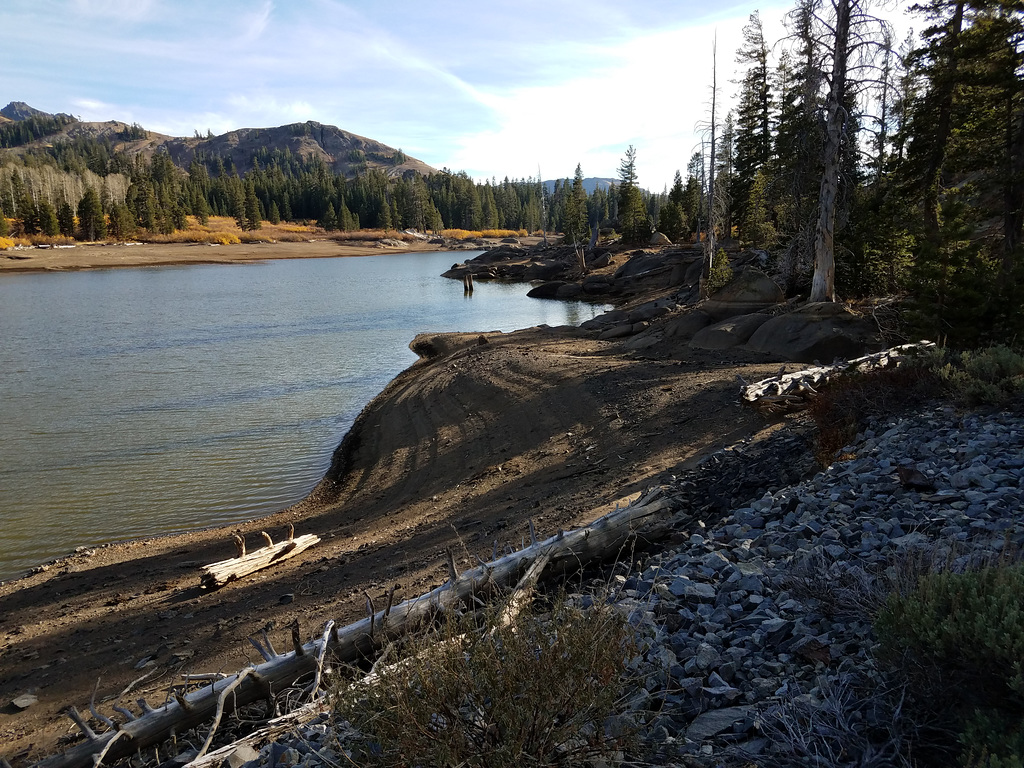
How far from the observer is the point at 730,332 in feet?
55.1

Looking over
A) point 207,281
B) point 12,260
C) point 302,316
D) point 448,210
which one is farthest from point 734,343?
point 448,210

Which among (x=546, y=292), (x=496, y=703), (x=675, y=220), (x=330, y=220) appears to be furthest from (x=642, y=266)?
(x=330, y=220)

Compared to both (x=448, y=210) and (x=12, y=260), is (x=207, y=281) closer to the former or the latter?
(x=12, y=260)

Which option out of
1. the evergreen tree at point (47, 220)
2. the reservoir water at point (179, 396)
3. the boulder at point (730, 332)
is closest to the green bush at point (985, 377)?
the boulder at point (730, 332)

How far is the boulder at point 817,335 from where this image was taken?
14.0 m

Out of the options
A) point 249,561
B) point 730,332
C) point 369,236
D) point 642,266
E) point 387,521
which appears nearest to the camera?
point 249,561

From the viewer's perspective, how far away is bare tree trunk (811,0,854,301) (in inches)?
558

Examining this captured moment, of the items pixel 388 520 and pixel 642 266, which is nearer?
pixel 388 520

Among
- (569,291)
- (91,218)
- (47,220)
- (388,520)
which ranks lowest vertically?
(388,520)

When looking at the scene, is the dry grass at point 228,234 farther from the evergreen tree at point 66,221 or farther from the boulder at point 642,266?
the boulder at point 642,266

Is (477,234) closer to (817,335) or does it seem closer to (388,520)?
(817,335)

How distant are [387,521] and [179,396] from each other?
A: 493 inches

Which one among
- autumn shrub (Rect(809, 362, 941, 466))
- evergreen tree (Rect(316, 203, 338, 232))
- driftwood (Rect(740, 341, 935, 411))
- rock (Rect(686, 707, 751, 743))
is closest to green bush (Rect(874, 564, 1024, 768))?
rock (Rect(686, 707, 751, 743))

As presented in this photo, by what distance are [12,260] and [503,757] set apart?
93.4m
